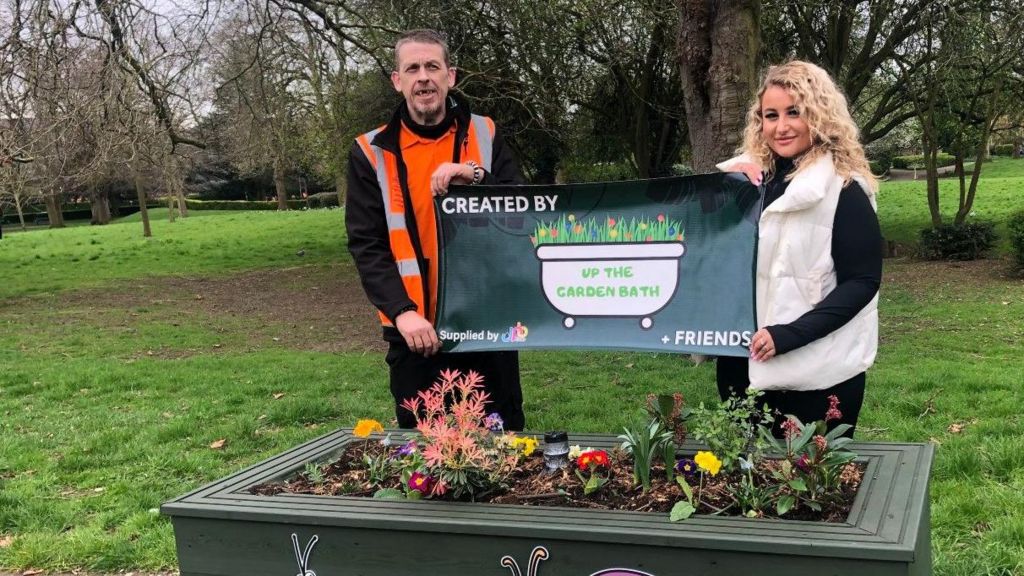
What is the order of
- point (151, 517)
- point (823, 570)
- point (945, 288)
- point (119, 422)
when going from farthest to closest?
point (945, 288) → point (119, 422) → point (151, 517) → point (823, 570)

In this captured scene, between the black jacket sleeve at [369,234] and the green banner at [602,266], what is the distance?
21 cm

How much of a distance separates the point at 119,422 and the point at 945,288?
11424mm

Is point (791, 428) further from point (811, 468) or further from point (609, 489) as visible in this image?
point (609, 489)

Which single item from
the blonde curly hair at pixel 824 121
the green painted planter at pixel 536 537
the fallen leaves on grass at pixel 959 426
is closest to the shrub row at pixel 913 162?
the fallen leaves on grass at pixel 959 426

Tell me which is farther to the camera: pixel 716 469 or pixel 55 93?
pixel 55 93

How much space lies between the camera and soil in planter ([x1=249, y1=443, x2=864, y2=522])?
233cm

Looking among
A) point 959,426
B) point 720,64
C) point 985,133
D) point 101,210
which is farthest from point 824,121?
point 101,210

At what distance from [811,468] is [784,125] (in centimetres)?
109

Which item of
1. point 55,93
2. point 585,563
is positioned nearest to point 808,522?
point 585,563

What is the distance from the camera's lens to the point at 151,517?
14.3 feet

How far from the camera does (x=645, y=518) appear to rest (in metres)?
2.21

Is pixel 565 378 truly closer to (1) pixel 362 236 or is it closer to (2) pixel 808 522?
(1) pixel 362 236

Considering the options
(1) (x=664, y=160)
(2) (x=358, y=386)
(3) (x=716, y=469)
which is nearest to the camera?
(3) (x=716, y=469)

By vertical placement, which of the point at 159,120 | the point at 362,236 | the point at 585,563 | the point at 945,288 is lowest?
the point at 945,288
